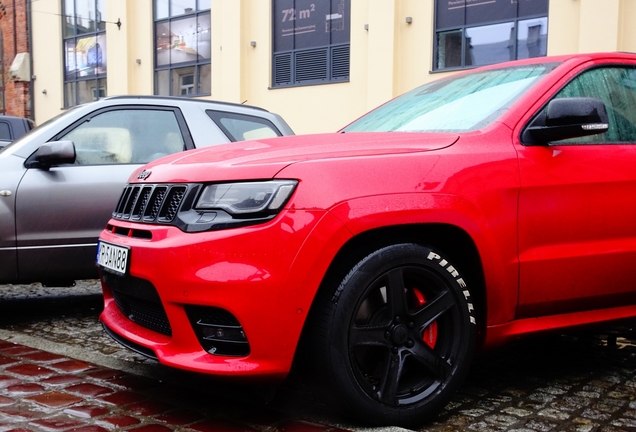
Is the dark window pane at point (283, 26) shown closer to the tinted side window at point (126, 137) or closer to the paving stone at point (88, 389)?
the tinted side window at point (126, 137)

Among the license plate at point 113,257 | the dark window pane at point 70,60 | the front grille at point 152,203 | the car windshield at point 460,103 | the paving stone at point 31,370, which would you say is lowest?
the paving stone at point 31,370

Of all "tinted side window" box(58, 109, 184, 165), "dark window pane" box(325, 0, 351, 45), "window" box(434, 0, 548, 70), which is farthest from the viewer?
"dark window pane" box(325, 0, 351, 45)

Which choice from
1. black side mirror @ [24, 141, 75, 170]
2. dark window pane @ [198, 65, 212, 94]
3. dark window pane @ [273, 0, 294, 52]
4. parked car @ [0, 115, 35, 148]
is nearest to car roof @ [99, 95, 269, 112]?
black side mirror @ [24, 141, 75, 170]

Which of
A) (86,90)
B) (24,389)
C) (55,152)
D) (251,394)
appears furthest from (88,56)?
(251,394)

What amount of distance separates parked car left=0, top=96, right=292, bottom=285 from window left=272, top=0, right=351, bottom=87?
12494 millimetres

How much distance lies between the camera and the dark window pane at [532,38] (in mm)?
14719

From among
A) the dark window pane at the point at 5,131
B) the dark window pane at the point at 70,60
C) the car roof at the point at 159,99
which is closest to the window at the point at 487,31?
the dark window pane at the point at 5,131

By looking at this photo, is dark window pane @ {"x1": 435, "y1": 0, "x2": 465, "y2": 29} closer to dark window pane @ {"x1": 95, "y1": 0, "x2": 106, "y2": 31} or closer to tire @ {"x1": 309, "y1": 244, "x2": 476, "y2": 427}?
dark window pane @ {"x1": 95, "y1": 0, "x2": 106, "y2": 31}

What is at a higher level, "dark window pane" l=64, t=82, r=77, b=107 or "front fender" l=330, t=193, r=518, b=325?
"dark window pane" l=64, t=82, r=77, b=107

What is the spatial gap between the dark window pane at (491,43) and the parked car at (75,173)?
35.2ft

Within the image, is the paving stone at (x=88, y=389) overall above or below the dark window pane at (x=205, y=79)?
below

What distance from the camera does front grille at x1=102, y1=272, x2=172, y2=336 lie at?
3193mm

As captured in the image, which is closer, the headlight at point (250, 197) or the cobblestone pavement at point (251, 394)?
the headlight at point (250, 197)

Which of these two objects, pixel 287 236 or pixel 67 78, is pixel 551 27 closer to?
pixel 287 236
